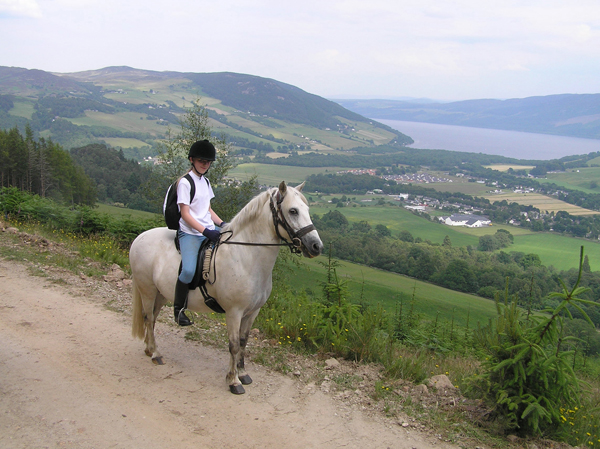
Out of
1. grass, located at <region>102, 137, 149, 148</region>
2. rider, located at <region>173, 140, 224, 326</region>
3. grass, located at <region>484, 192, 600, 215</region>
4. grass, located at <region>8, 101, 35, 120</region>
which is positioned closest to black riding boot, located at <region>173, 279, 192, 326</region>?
rider, located at <region>173, 140, 224, 326</region>

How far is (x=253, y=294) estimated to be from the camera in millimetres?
4895

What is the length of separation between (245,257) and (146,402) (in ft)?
6.60

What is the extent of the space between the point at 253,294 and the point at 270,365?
1439 mm

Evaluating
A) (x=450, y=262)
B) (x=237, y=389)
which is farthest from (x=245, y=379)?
(x=450, y=262)

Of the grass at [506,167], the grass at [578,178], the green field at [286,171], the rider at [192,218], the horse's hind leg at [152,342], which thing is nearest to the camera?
the rider at [192,218]

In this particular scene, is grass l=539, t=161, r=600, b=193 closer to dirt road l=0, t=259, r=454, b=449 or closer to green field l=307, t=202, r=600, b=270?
green field l=307, t=202, r=600, b=270

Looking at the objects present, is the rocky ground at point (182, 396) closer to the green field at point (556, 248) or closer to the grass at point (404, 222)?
the green field at point (556, 248)

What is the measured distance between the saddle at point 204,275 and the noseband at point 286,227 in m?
0.96

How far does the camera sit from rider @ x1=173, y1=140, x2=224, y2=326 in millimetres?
4938

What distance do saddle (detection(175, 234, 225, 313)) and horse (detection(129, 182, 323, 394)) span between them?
0.20 ft

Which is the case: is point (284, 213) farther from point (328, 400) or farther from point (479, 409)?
point (479, 409)

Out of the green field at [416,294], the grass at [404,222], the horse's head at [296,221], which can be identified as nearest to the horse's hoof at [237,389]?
the horse's head at [296,221]

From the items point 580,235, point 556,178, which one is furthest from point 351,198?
point 556,178

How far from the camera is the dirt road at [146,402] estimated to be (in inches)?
160
